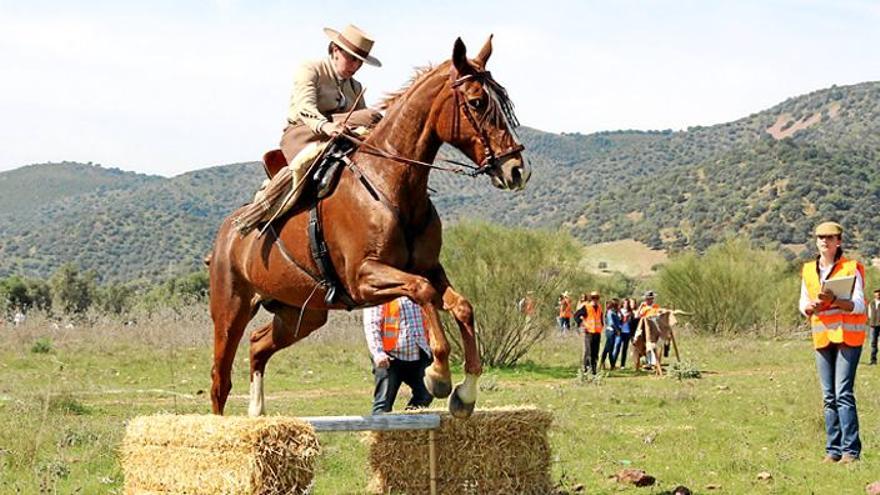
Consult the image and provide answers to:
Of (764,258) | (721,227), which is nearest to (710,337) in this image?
(764,258)

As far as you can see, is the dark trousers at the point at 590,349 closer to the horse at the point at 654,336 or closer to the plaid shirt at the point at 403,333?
the horse at the point at 654,336

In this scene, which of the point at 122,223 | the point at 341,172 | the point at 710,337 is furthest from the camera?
the point at 122,223

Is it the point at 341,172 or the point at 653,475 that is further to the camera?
the point at 653,475

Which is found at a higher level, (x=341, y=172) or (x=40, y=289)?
(x=341, y=172)

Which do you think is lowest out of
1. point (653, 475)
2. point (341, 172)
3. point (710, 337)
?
point (710, 337)

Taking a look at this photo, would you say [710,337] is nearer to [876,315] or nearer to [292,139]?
[876,315]

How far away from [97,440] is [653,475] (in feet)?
21.1

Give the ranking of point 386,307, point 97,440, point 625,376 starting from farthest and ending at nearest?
point 625,376, point 97,440, point 386,307

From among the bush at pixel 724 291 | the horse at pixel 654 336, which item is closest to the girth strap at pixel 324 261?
the horse at pixel 654 336

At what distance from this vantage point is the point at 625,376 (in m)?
27.2

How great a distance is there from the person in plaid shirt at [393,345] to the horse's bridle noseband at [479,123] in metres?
3.85

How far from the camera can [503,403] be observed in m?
18.5

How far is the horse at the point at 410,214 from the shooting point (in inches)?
317

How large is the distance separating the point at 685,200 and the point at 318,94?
368 ft
